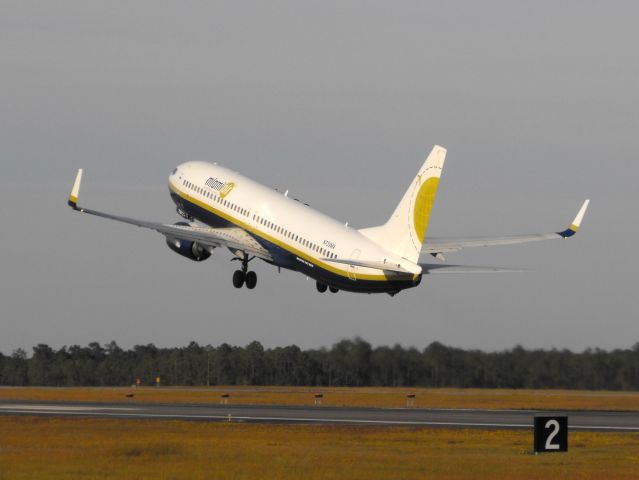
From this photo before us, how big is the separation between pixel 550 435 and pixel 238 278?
4493 cm

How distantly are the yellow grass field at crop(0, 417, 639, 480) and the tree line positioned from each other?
4654 centimetres

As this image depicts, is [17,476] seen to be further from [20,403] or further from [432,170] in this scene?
[20,403]

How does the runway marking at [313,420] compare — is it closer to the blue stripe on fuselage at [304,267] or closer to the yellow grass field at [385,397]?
the blue stripe on fuselage at [304,267]

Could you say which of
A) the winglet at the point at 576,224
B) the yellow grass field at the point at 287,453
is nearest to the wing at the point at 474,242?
the winglet at the point at 576,224

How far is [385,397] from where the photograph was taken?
109062 mm

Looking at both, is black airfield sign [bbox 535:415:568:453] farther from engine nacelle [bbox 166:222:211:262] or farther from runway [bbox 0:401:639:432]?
engine nacelle [bbox 166:222:211:262]

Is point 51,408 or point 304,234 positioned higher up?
point 304,234

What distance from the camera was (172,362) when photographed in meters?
158

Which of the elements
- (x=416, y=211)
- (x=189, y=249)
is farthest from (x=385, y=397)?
(x=416, y=211)

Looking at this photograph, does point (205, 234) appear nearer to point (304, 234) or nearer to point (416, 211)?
point (304, 234)

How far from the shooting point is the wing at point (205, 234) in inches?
3839

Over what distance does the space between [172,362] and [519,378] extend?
5272cm

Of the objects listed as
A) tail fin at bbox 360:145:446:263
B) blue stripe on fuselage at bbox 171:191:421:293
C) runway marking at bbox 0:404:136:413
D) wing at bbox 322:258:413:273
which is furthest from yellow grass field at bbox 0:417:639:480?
tail fin at bbox 360:145:446:263

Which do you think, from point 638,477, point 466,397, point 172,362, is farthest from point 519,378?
point 638,477
